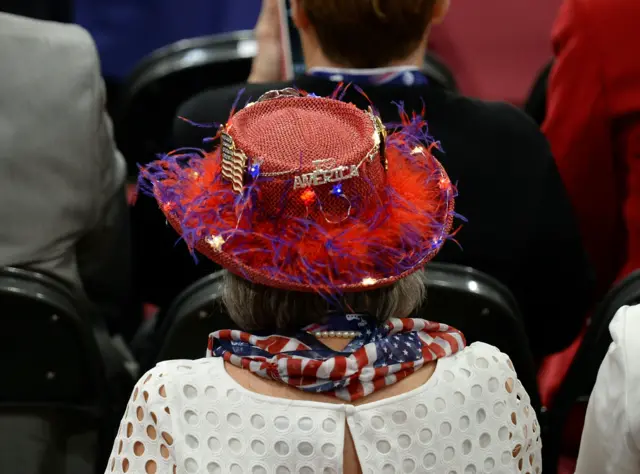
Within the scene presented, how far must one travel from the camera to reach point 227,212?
3.50 feet

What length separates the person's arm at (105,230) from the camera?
1675mm

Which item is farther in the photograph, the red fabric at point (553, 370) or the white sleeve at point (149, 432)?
the red fabric at point (553, 370)

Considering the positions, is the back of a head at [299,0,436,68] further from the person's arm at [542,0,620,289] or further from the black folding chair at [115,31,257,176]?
the black folding chair at [115,31,257,176]

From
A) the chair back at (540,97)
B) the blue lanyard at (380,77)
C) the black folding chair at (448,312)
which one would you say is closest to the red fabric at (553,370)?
the black folding chair at (448,312)

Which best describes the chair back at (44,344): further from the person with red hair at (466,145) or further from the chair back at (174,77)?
the chair back at (174,77)

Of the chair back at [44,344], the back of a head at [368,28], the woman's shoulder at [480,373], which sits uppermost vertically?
the back of a head at [368,28]

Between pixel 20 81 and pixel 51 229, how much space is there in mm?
253

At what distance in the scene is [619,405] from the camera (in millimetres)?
1067

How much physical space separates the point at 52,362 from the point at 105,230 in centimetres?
36

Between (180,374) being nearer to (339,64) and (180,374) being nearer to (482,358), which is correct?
(482,358)

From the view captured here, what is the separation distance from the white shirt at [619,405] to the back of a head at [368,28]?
0.68 metres

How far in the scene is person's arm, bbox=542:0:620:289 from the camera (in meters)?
1.72

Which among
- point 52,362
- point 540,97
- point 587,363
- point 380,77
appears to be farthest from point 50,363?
point 540,97

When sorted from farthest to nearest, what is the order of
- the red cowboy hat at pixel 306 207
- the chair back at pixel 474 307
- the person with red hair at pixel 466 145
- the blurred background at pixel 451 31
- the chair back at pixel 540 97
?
the blurred background at pixel 451 31
the chair back at pixel 540 97
the person with red hair at pixel 466 145
the chair back at pixel 474 307
the red cowboy hat at pixel 306 207
